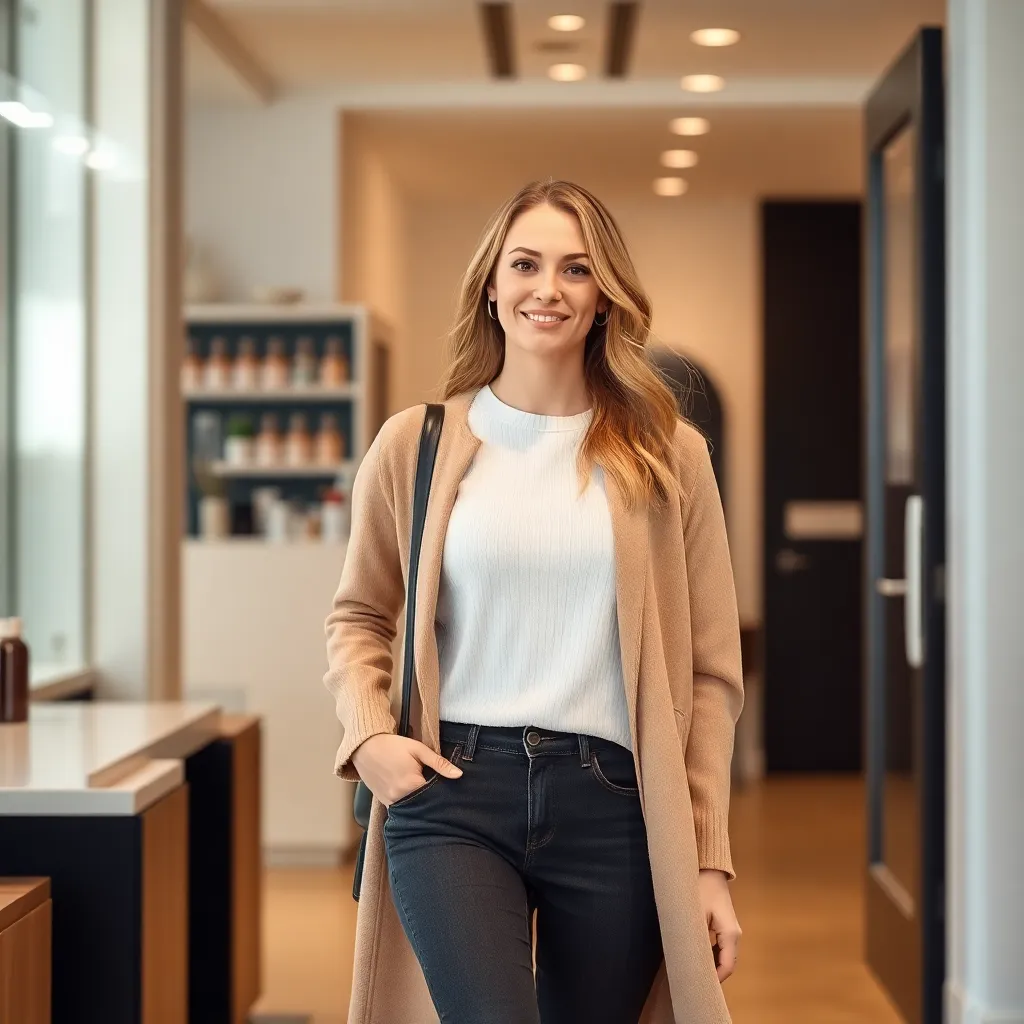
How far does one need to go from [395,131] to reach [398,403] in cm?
172

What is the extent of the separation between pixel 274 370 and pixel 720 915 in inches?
163

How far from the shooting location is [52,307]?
3623mm

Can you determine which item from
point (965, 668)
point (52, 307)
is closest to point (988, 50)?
point (965, 668)

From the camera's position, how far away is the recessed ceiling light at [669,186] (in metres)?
7.18

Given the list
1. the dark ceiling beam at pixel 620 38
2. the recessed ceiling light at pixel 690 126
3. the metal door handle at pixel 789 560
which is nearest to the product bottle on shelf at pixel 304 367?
the dark ceiling beam at pixel 620 38

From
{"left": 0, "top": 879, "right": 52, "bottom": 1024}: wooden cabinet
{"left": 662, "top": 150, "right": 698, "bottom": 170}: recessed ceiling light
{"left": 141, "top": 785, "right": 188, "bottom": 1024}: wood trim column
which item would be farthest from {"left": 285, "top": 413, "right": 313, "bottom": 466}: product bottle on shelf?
{"left": 0, "top": 879, "right": 52, "bottom": 1024}: wooden cabinet

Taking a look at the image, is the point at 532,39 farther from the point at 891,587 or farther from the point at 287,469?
the point at 891,587

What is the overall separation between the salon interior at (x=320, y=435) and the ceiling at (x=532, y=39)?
0.07 feet

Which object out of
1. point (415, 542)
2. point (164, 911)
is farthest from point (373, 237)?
point (415, 542)

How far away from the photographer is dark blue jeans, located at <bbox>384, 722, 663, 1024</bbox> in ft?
5.21

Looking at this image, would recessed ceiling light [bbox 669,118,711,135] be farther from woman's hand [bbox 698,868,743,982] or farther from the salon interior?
woman's hand [bbox 698,868,743,982]

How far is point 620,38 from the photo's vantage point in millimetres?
4867

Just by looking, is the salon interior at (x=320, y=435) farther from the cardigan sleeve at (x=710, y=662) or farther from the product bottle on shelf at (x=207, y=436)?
the cardigan sleeve at (x=710, y=662)

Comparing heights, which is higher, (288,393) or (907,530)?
(288,393)
